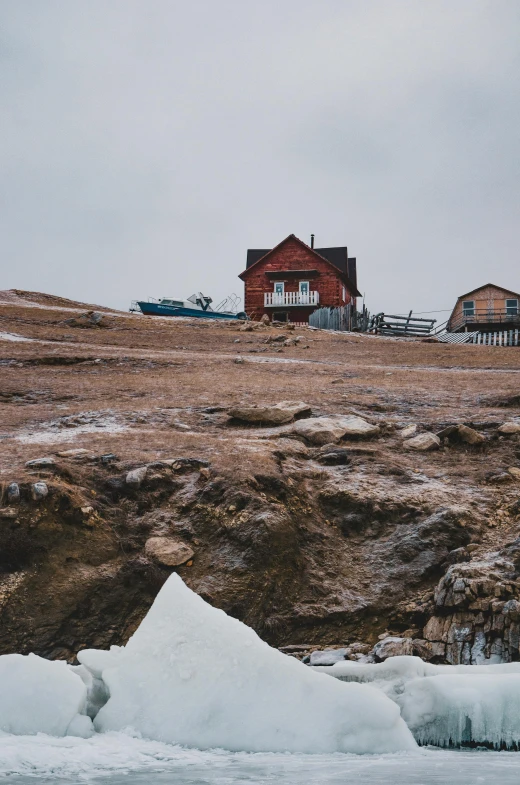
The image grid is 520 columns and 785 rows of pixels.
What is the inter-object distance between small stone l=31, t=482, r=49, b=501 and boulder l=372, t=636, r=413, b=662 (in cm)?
416

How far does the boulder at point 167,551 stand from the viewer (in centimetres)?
893

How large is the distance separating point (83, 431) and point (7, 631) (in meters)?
4.90

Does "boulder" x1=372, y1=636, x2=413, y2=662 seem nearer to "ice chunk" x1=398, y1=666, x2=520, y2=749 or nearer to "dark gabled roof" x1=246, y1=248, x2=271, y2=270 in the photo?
"ice chunk" x1=398, y1=666, x2=520, y2=749

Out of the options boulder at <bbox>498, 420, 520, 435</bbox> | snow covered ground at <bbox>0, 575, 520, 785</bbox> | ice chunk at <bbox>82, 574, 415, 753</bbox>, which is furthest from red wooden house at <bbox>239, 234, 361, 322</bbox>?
snow covered ground at <bbox>0, 575, 520, 785</bbox>

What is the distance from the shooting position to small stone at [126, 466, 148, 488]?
32.6 feet

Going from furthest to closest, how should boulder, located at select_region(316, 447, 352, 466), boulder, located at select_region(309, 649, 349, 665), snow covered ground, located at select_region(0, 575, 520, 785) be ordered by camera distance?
boulder, located at select_region(316, 447, 352, 466)
boulder, located at select_region(309, 649, 349, 665)
snow covered ground, located at select_region(0, 575, 520, 785)

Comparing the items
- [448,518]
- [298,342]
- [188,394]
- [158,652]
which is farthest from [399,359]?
[158,652]

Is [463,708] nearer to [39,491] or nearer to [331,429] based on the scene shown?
[39,491]

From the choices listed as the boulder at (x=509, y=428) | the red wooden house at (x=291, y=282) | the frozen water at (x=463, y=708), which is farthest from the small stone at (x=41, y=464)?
the red wooden house at (x=291, y=282)

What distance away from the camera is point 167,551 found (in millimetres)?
9008

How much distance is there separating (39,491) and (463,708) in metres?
5.43

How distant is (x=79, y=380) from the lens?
62.1 ft

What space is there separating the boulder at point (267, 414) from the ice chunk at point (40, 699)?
780 centimetres

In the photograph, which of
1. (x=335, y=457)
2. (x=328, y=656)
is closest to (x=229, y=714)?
(x=328, y=656)
